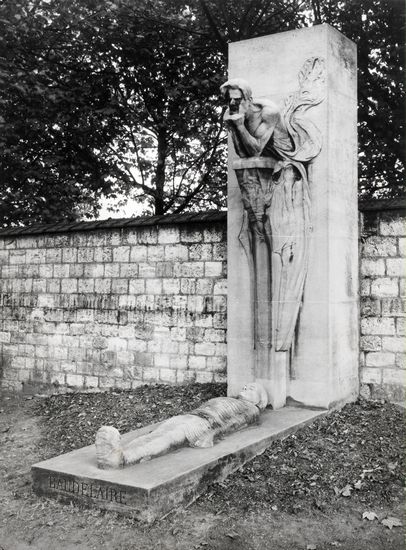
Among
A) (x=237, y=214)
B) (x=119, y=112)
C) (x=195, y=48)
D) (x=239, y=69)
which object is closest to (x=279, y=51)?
(x=239, y=69)

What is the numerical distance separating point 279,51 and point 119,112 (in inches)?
278

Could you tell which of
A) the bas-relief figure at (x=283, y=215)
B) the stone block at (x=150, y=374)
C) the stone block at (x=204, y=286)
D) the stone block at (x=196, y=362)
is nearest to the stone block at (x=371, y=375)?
the bas-relief figure at (x=283, y=215)

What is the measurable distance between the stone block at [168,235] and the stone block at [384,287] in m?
2.55

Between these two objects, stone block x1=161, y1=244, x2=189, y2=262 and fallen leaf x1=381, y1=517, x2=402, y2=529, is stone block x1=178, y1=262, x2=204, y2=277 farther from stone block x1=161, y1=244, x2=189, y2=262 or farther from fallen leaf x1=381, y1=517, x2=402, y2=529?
fallen leaf x1=381, y1=517, x2=402, y2=529

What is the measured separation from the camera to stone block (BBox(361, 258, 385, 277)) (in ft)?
22.1

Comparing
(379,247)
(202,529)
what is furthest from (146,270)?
(202,529)

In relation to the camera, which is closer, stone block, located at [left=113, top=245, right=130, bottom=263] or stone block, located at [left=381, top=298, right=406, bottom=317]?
stone block, located at [left=381, top=298, right=406, bottom=317]

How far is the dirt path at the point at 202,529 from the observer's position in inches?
156

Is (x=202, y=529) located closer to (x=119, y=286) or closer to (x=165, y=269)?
(x=165, y=269)

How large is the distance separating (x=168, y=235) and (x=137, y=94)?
667 centimetres

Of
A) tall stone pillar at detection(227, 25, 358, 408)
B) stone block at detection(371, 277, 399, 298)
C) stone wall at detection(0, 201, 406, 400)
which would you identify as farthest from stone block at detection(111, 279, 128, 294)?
stone block at detection(371, 277, 399, 298)

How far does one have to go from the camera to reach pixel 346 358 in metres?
6.60

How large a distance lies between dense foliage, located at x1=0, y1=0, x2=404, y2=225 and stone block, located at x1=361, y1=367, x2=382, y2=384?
19.7 feet

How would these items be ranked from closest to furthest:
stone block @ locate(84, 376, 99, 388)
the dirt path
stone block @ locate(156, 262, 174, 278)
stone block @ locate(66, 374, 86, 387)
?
the dirt path
stone block @ locate(156, 262, 174, 278)
stone block @ locate(84, 376, 99, 388)
stone block @ locate(66, 374, 86, 387)
